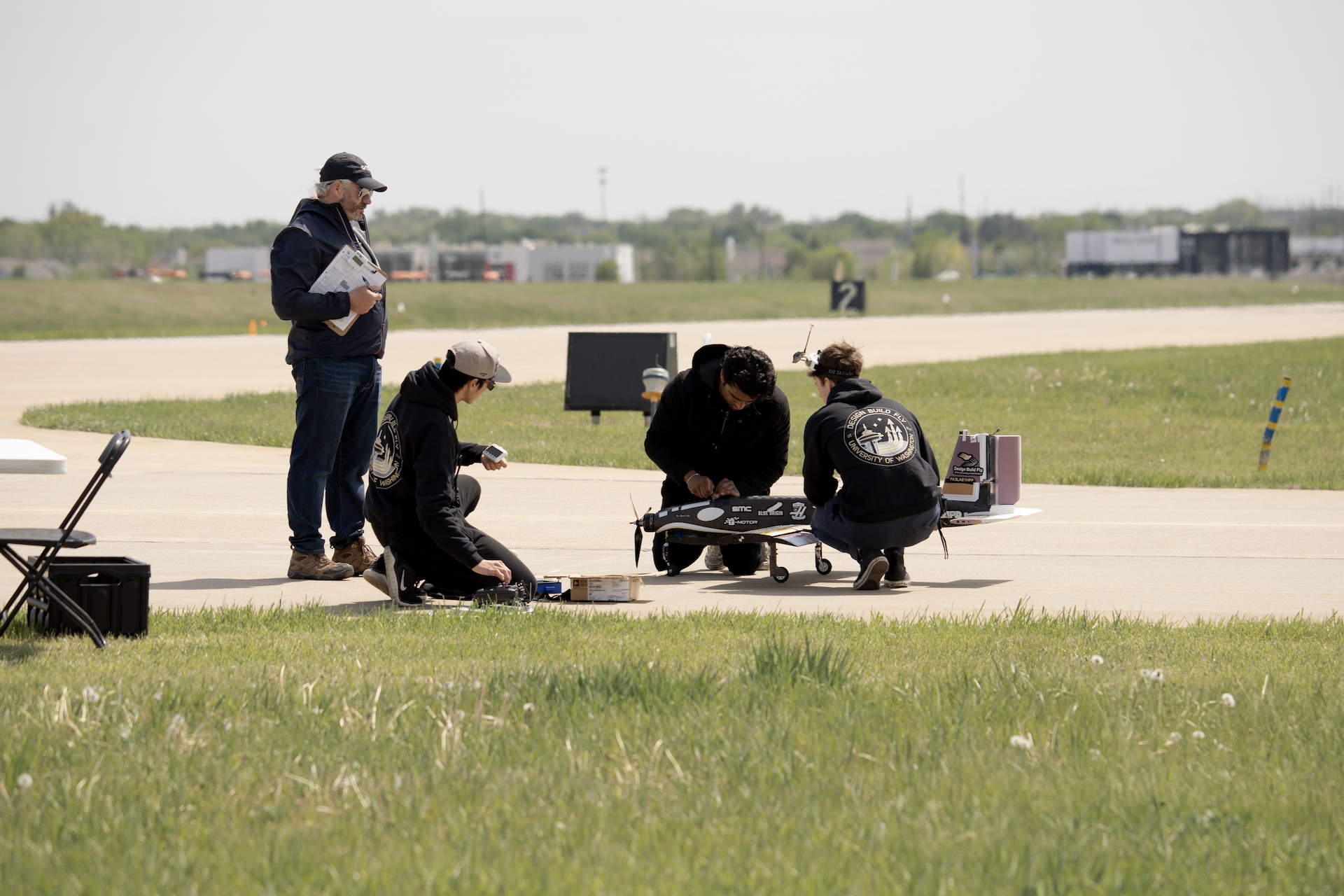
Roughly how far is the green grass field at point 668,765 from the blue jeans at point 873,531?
1.94 m

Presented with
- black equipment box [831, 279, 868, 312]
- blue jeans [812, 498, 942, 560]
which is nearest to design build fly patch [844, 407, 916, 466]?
blue jeans [812, 498, 942, 560]

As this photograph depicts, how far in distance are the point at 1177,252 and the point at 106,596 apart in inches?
7489

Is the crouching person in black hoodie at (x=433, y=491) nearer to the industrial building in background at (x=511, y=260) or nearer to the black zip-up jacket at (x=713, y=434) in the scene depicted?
the black zip-up jacket at (x=713, y=434)

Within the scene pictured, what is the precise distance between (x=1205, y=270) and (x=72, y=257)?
123692 mm

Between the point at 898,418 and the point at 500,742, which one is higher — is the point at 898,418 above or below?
above

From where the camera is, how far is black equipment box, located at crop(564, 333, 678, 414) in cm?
2086

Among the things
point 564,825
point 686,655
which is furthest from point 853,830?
point 686,655

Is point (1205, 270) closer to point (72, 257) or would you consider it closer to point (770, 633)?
point (72, 257)

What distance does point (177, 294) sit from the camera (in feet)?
235

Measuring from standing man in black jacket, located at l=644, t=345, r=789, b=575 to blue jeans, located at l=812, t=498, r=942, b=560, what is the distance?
614 millimetres

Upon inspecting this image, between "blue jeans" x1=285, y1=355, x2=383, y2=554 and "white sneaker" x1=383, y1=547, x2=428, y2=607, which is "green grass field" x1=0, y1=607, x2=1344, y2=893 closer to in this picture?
"white sneaker" x1=383, y1=547, x2=428, y2=607

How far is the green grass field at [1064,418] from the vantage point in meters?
16.4

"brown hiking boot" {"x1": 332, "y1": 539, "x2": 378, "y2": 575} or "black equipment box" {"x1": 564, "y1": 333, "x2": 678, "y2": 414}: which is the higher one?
"black equipment box" {"x1": 564, "y1": 333, "x2": 678, "y2": 414}

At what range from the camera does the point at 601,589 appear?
8.56m
